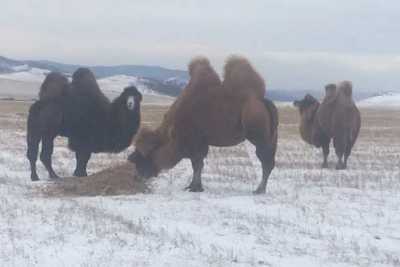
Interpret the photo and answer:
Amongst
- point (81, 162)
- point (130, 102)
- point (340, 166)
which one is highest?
point (130, 102)

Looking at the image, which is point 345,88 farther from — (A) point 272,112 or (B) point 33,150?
(B) point 33,150

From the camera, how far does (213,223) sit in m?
11.5

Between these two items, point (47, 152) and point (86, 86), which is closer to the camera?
point (47, 152)

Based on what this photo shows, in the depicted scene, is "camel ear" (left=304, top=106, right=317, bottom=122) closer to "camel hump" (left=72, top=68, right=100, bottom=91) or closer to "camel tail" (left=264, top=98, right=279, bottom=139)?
"camel tail" (left=264, top=98, right=279, bottom=139)

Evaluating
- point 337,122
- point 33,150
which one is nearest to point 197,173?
point 33,150

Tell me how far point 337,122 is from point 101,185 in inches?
312

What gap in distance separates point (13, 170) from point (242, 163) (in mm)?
6288

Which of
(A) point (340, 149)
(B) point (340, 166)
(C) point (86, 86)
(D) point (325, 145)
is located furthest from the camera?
(D) point (325, 145)

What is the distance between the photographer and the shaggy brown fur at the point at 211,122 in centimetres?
1473

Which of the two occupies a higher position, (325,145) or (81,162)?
(325,145)

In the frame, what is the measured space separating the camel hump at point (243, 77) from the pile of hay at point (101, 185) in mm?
2586

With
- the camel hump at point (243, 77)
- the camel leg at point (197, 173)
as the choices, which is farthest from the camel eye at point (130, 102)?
the camel hump at point (243, 77)

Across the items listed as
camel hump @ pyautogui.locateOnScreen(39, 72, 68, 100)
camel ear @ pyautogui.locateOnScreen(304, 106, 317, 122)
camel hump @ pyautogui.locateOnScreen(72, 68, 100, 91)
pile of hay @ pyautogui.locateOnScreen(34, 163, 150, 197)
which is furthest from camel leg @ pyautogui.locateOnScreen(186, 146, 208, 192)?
camel ear @ pyautogui.locateOnScreen(304, 106, 317, 122)

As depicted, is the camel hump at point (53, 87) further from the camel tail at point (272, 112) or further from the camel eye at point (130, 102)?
the camel tail at point (272, 112)
